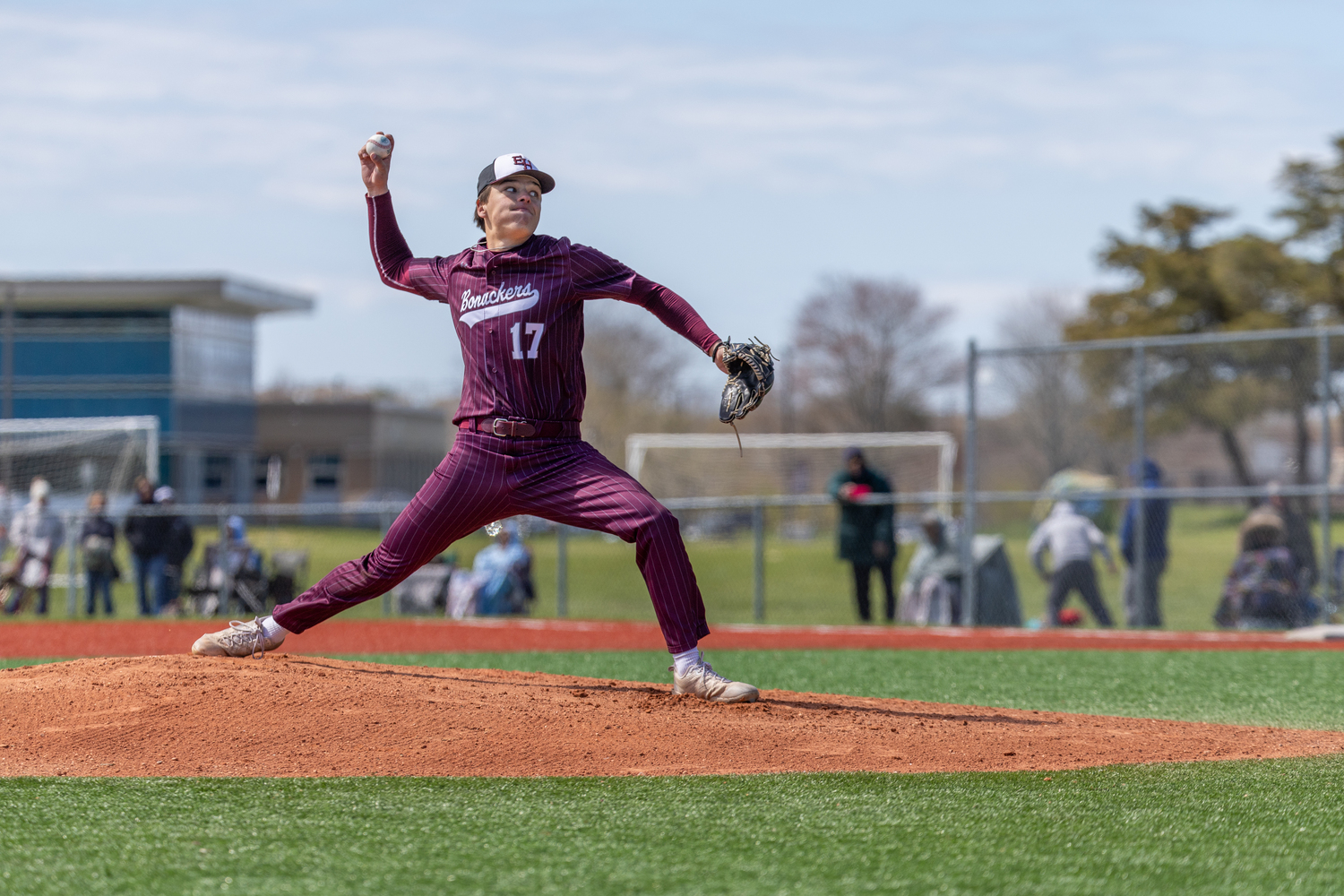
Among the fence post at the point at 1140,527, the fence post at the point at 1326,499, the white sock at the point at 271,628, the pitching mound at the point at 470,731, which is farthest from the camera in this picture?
the fence post at the point at 1140,527

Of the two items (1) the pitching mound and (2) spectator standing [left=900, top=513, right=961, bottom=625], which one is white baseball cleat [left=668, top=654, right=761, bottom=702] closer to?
(1) the pitching mound

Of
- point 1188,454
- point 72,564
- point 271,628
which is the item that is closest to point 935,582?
point 1188,454

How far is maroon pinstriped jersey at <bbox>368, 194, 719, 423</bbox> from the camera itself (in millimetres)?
5441

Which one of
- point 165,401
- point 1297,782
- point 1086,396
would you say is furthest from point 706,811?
point 165,401

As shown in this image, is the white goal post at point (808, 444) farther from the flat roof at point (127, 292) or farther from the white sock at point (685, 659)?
the white sock at point (685, 659)

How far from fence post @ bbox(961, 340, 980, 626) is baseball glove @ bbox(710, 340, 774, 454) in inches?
339

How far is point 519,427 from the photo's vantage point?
5418 millimetres

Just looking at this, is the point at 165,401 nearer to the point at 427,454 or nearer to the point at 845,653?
the point at 427,454

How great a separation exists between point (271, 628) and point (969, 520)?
28.9ft

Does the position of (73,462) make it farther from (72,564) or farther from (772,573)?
(72,564)

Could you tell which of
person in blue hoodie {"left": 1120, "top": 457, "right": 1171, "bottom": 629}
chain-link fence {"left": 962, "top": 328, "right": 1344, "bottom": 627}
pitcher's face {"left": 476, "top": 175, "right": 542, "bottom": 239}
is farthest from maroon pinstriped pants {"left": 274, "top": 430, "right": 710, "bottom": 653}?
person in blue hoodie {"left": 1120, "top": 457, "right": 1171, "bottom": 629}

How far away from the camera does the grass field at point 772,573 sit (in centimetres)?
1731

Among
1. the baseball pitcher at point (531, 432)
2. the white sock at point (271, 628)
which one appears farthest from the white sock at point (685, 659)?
the white sock at point (271, 628)

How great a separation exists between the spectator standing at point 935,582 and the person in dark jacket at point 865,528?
309mm
